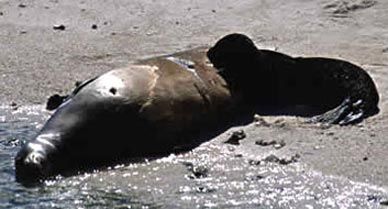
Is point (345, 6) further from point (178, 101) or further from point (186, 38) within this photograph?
point (178, 101)

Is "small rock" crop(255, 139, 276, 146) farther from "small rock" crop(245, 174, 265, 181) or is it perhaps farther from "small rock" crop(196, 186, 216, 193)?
"small rock" crop(196, 186, 216, 193)

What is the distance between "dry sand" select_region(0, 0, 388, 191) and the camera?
7285 millimetres

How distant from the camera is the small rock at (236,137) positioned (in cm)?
707

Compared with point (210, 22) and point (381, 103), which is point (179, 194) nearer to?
point (381, 103)

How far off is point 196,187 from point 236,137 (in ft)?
3.71

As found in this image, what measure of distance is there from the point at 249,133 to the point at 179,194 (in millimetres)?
1491

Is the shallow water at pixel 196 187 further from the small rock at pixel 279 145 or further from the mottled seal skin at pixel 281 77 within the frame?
the mottled seal skin at pixel 281 77

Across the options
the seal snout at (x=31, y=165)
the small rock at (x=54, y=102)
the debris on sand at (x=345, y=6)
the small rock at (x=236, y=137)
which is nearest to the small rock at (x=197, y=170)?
the small rock at (x=236, y=137)

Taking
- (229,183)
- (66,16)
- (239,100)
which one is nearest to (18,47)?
(66,16)

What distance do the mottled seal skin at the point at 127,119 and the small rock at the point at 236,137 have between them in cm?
24

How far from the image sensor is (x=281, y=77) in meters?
8.03

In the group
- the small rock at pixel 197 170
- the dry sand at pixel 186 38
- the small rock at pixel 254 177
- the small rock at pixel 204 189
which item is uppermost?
the small rock at pixel 204 189

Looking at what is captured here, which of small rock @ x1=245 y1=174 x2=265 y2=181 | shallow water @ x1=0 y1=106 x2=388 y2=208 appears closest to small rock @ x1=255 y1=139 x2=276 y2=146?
shallow water @ x1=0 y1=106 x2=388 y2=208

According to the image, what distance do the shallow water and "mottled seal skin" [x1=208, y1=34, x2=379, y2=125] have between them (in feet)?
3.92
